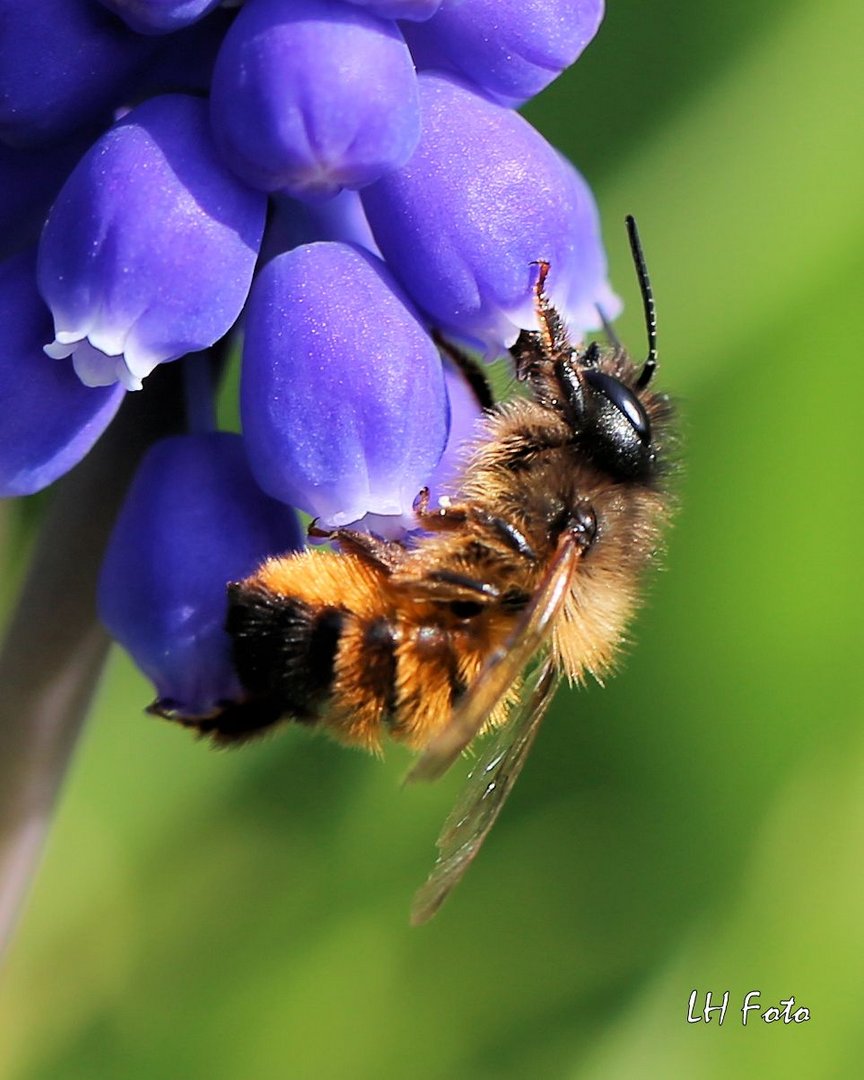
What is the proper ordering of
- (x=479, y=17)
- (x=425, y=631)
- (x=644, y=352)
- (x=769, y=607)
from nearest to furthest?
(x=479, y=17) < (x=425, y=631) < (x=769, y=607) < (x=644, y=352)

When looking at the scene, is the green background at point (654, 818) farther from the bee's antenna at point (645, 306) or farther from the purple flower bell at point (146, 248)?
the purple flower bell at point (146, 248)

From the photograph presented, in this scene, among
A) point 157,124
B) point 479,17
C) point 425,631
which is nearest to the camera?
point 157,124

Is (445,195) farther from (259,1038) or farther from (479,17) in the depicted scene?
(259,1038)

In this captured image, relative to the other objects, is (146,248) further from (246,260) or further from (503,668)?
(503,668)

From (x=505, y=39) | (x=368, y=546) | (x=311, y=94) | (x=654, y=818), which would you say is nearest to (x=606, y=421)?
(x=368, y=546)

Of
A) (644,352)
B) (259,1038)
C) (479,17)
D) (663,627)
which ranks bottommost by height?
(259,1038)

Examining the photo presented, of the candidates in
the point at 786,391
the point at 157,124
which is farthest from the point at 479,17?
the point at 786,391
